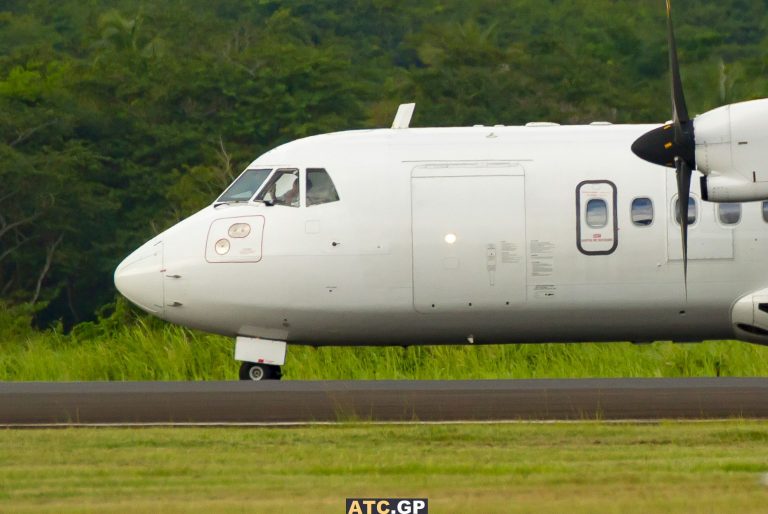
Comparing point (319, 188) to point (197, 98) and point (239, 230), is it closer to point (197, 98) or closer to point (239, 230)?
point (239, 230)

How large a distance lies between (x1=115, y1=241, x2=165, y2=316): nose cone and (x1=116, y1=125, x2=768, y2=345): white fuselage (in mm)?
21

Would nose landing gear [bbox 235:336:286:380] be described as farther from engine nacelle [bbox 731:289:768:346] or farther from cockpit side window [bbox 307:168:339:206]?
engine nacelle [bbox 731:289:768:346]

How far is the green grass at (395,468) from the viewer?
39.0 ft

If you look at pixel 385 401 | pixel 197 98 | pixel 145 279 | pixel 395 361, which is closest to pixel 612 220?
pixel 385 401

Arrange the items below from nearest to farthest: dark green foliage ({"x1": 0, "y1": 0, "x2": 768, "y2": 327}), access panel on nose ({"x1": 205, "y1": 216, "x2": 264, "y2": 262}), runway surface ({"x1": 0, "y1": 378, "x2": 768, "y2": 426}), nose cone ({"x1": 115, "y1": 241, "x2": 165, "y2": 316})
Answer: runway surface ({"x1": 0, "y1": 378, "x2": 768, "y2": 426}), access panel on nose ({"x1": 205, "y1": 216, "x2": 264, "y2": 262}), nose cone ({"x1": 115, "y1": 241, "x2": 165, "y2": 316}), dark green foliage ({"x1": 0, "y1": 0, "x2": 768, "y2": 327})

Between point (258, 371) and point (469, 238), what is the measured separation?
2918mm

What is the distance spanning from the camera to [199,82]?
66.8 meters

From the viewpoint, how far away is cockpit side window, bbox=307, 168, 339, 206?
68.0 feet

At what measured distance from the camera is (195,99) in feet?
221

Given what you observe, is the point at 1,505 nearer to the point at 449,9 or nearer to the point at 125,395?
the point at 125,395

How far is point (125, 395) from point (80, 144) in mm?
44303

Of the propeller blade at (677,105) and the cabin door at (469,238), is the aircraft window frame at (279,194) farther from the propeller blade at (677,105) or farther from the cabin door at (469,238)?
the propeller blade at (677,105)

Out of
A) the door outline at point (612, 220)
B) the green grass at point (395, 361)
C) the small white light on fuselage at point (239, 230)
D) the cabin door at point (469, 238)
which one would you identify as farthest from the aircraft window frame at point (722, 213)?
the small white light on fuselage at point (239, 230)

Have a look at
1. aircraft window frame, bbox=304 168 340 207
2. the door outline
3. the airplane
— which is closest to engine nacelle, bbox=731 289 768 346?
the airplane
